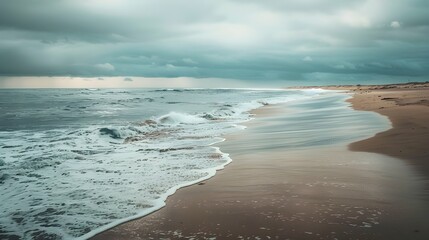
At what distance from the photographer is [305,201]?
5.95 m

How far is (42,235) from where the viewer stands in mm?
5234

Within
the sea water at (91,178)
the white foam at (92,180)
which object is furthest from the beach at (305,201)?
the sea water at (91,178)

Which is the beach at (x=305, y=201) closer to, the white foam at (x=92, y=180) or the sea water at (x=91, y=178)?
the white foam at (x=92, y=180)

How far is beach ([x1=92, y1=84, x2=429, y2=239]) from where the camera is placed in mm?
4789

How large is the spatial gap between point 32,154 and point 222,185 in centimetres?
846

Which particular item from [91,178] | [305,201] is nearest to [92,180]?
[91,178]

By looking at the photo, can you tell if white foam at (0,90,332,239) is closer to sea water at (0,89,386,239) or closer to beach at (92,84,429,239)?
sea water at (0,89,386,239)

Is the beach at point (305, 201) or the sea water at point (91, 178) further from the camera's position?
the sea water at point (91, 178)

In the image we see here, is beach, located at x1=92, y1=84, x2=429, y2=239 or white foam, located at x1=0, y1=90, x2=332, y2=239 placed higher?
beach, located at x1=92, y1=84, x2=429, y2=239

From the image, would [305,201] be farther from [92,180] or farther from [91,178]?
[91,178]

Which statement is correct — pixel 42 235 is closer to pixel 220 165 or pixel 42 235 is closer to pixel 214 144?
pixel 220 165

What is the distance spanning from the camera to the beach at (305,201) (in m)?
4.79

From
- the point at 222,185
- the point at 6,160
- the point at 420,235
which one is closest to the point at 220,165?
the point at 222,185

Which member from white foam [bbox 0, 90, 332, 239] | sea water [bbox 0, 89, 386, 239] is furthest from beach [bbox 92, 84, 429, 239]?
sea water [bbox 0, 89, 386, 239]
